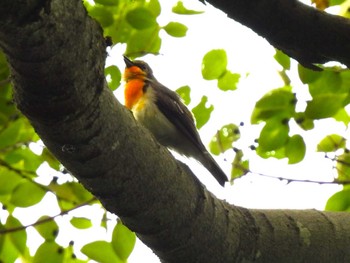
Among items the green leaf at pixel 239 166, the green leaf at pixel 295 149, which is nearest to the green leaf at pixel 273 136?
the green leaf at pixel 295 149

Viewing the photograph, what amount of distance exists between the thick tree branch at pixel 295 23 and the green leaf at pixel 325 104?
2.44 ft

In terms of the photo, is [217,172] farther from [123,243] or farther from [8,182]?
[8,182]

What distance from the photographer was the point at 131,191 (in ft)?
7.10

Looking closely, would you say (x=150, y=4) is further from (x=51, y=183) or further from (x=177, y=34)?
(x=51, y=183)

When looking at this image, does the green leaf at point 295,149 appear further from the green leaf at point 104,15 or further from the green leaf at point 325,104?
the green leaf at point 104,15

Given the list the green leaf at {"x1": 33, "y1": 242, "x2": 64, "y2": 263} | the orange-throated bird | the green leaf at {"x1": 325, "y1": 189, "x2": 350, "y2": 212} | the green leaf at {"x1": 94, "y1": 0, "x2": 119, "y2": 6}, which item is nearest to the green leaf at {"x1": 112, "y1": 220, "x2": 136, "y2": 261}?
the green leaf at {"x1": 33, "y1": 242, "x2": 64, "y2": 263}

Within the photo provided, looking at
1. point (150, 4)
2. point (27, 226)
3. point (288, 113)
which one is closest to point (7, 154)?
point (27, 226)

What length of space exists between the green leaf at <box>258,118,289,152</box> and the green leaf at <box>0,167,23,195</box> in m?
1.37

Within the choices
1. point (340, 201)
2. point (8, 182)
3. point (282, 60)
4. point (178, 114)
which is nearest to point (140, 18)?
point (282, 60)

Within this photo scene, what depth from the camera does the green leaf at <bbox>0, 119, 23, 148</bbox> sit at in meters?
3.46

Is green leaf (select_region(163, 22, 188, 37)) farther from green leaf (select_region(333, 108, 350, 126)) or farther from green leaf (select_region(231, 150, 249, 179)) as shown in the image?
green leaf (select_region(333, 108, 350, 126))

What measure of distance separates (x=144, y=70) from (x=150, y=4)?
2.41 m

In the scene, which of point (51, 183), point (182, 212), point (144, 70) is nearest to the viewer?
point (182, 212)

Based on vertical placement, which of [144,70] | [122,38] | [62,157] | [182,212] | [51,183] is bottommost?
[144,70]
